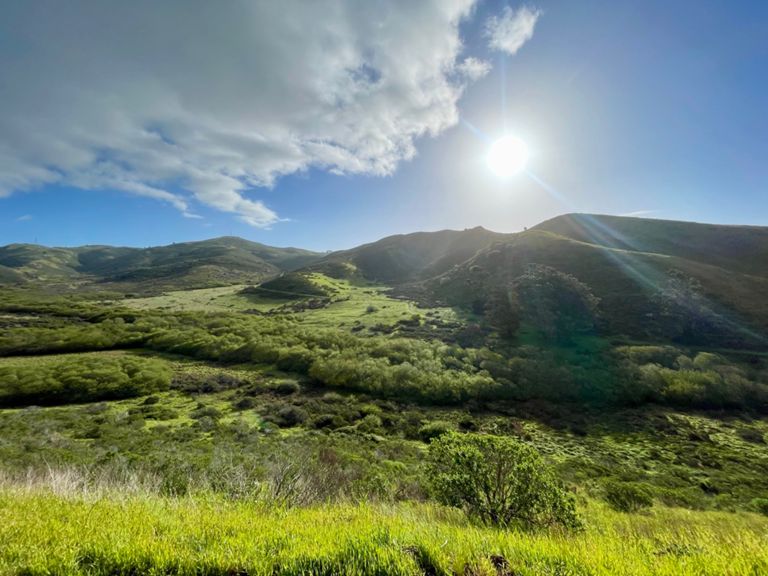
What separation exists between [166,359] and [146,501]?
50944 millimetres

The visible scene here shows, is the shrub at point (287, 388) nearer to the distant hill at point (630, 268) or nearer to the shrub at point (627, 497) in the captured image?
the shrub at point (627, 497)

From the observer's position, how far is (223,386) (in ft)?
123

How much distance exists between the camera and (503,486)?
8.12 meters

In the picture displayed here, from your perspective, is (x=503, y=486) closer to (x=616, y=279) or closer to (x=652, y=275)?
(x=616, y=279)

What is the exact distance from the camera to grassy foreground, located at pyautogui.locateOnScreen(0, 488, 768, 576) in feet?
11.9

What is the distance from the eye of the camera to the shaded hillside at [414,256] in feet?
477

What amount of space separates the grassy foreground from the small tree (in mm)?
2741

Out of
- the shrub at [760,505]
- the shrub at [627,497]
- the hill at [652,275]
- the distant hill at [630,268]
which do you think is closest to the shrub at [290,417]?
the shrub at [627,497]

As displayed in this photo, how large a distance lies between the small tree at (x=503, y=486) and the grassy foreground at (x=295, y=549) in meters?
2.74

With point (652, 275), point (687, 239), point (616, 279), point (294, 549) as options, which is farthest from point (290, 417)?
point (687, 239)

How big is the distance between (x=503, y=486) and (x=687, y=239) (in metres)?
130

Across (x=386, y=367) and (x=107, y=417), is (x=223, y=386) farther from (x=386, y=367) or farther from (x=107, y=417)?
(x=386, y=367)

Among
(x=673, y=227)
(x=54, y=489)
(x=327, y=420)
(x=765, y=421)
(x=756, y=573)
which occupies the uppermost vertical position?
(x=673, y=227)

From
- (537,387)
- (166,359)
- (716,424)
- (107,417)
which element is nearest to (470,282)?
(537,387)
